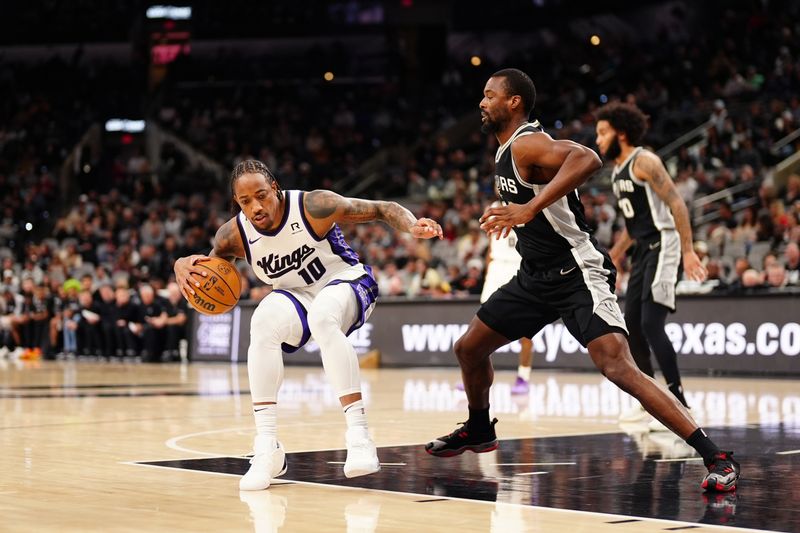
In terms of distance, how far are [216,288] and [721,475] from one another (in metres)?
2.66

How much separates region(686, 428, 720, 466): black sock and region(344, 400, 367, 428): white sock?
1603 mm

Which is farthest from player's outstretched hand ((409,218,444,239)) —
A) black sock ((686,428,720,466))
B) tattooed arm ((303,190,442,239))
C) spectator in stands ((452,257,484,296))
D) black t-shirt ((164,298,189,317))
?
black t-shirt ((164,298,189,317))

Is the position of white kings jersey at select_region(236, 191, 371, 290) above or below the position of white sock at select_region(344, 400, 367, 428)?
above

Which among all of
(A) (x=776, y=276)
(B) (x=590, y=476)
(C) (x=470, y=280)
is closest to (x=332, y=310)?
(B) (x=590, y=476)

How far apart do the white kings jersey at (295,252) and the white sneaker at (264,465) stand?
0.89 metres

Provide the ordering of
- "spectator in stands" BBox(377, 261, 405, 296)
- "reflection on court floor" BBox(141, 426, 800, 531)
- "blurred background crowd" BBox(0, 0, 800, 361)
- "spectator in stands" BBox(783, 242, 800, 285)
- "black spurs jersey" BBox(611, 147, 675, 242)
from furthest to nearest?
"blurred background crowd" BBox(0, 0, 800, 361), "spectator in stands" BBox(377, 261, 405, 296), "spectator in stands" BBox(783, 242, 800, 285), "black spurs jersey" BBox(611, 147, 675, 242), "reflection on court floor" BBox(141, 426, 800, 531)

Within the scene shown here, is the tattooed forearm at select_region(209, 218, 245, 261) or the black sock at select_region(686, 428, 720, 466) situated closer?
the black sock at select_region(686, 428, 720, 466)

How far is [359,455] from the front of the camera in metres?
5.92

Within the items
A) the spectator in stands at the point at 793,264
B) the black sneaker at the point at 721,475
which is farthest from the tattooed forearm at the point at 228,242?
the spectator in stands at the point at 793,264

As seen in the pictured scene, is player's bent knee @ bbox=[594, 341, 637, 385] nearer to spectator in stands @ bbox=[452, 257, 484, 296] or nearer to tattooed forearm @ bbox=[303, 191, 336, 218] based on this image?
tattooed forearm @ bbox=[303, 191, 336, 218]

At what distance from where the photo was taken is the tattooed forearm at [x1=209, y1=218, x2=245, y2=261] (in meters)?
6.41

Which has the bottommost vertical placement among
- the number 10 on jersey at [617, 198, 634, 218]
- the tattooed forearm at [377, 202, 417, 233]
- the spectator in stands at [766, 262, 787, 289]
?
the tattooed forearm at [377, 202, 417, 233]

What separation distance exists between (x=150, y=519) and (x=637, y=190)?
16.1ft

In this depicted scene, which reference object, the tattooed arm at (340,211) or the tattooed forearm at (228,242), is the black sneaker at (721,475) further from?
the tattooed forearm at (228,242)
